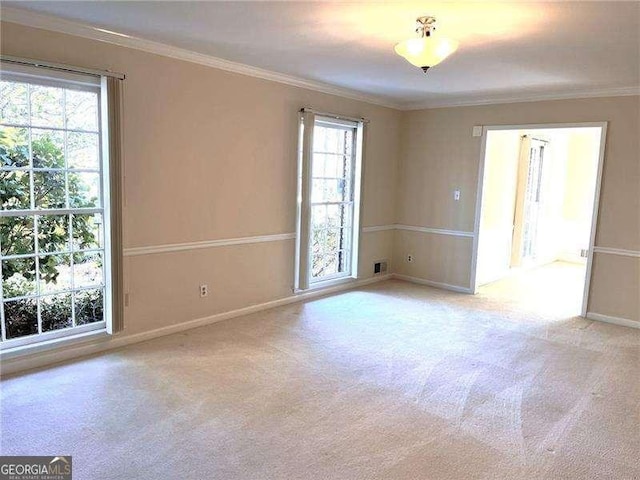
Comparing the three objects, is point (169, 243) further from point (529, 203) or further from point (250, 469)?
point (529, 203)

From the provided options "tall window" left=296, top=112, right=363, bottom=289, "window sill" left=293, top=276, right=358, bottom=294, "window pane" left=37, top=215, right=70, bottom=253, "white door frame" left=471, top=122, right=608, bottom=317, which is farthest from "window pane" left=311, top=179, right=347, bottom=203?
"window pane" left=37, top=215, right=70, bottom=253

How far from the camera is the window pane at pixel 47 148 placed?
3184mm

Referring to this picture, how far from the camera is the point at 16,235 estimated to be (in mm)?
3178

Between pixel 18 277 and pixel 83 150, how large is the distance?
3.25 ft

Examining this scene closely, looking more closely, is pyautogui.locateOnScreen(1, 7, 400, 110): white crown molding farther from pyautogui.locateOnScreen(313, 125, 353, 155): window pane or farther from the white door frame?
the white door frame

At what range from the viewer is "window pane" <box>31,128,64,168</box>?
3.18 m

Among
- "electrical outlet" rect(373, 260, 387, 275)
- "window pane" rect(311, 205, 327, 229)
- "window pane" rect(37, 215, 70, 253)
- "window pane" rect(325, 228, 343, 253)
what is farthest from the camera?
"electrical outlet" rect(373, 260, 387, 275)

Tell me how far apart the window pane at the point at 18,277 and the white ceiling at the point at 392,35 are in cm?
163

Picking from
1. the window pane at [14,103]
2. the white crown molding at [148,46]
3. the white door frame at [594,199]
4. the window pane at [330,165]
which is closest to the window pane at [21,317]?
the window pane at [14,103]

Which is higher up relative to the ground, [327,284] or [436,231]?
[436,231]

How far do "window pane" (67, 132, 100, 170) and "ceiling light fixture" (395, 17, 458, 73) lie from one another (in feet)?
7.42

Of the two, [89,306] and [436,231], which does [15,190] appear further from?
[436,231]

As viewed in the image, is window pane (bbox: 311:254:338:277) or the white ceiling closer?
the white ceiling

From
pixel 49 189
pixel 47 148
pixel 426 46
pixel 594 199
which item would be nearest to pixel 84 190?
pixel 49 189
